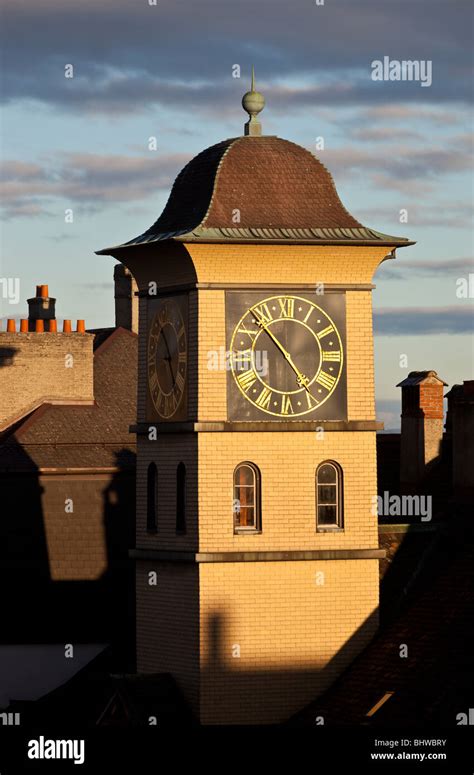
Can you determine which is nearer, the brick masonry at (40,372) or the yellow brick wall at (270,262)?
the yellow brick wall at (270,262)

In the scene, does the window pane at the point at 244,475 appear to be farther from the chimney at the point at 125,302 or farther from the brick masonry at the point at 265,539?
the chimney at the point at 125,302

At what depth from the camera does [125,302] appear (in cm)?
8769

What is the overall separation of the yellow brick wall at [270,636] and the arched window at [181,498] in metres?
1.29

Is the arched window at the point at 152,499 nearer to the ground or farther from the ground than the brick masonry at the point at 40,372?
nearer to the ground

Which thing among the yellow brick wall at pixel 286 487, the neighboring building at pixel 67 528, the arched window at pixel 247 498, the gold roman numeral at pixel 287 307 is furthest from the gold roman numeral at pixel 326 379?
the neighboring building at pixel 67 528

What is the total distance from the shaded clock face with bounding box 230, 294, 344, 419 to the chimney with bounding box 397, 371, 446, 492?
245 inches

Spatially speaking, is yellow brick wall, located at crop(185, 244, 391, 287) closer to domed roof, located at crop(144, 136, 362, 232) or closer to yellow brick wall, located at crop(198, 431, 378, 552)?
domed roof, located at crop(144, 136, 362, 232)

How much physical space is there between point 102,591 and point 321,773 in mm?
24333

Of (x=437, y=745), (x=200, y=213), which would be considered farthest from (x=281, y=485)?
(x=437, y=745)

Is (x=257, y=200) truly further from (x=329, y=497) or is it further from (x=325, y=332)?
(x=329, y=497)

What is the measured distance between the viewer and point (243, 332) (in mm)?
54312

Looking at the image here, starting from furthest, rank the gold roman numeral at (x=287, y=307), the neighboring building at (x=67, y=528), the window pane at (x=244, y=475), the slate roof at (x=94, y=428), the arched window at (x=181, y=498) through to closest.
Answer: the slate roof at (x=94, y=428)
the neighboring building at (x=67, y=528)
the arched window at (x=181, y=498)
the window pane at (x=244, y=475)
the gold roman numeral at (x=287, y=307)

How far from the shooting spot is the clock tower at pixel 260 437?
54.2m

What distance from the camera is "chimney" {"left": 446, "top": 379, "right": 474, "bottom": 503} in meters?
57.4
